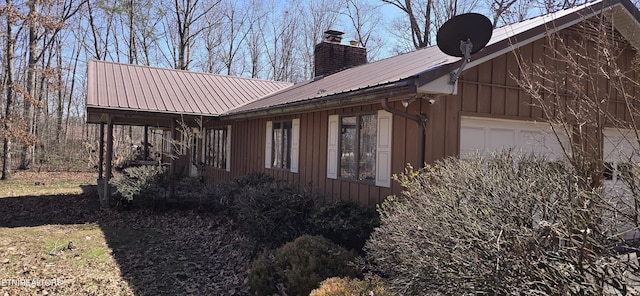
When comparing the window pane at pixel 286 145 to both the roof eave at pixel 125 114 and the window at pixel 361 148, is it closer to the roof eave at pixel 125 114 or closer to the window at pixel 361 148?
the window at pixel 361 148

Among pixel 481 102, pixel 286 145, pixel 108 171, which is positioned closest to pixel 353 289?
pixel 481 102

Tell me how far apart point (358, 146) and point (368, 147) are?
236 millimetres

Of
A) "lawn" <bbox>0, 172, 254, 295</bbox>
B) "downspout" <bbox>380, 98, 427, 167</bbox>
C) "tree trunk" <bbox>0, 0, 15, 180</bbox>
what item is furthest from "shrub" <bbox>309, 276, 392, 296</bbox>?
"tree trunk" <bbox>0, 0, 15, 180</bbox>

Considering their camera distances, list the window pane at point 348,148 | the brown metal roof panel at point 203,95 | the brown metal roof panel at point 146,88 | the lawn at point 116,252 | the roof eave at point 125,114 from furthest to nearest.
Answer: the brown metal roof panel at point 203,95 → the brown metal roof panel at point 146,88 → the roof eave at point 125,114 → the window pane at point 348,148 → the lawn at point 116,252

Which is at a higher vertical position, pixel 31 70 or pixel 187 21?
pixel 187 21

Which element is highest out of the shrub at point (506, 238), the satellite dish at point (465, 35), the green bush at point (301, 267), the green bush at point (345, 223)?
the satellite dish at point (465, 35)

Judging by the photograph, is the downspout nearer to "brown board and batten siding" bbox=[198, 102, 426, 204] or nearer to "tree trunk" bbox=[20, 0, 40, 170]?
"brown board and batten siding" bbox=[198, 102, 426, 204]

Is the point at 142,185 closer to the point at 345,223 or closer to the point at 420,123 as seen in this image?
the point at 345,223

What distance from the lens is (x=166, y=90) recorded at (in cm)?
1362

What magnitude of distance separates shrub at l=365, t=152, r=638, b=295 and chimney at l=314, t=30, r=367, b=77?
9197 millimetres

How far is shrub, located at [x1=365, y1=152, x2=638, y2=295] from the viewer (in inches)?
109

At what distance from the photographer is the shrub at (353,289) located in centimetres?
392

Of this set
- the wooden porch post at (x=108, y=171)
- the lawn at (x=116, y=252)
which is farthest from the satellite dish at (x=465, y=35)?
the wooden porch post at (x=108, y=171)

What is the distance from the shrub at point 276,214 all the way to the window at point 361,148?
1.01 m
